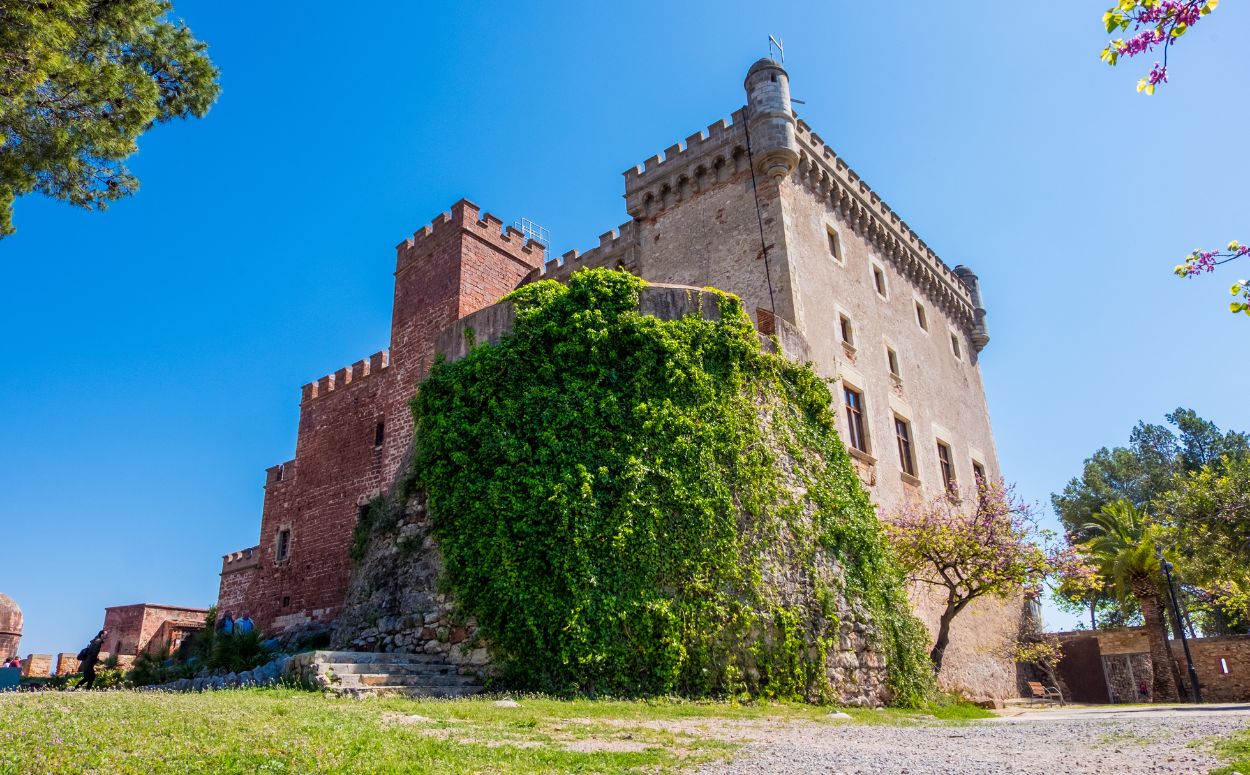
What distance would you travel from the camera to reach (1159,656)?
915 inches

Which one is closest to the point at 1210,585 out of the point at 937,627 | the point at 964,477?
the point at 964,477

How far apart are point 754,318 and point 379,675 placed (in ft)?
32.5

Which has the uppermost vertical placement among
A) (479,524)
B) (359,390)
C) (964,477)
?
(359,390)

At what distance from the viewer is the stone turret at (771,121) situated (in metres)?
19.0

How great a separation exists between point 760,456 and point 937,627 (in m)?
8.29

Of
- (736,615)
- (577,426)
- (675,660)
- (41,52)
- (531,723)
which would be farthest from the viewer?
(577,426)

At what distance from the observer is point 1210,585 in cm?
2173

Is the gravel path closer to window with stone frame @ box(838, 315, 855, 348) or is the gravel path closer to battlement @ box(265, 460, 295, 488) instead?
window with stone frame @ box(838, 315, 855, 348)

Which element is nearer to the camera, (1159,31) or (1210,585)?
(1159,31)

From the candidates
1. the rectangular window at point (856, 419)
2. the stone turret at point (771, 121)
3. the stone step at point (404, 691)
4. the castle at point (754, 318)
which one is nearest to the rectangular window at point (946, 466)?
the castle at point (754, 318)

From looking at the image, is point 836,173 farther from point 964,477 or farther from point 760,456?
point 760,456

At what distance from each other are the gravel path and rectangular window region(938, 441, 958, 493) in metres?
13.9

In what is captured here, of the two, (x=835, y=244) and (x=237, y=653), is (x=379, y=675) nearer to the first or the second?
(x=237, y=653)

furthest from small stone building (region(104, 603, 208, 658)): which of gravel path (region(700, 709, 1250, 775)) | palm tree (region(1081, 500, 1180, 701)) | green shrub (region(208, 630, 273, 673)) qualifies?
palm tree (region(1081, 500, 1180, 701))
